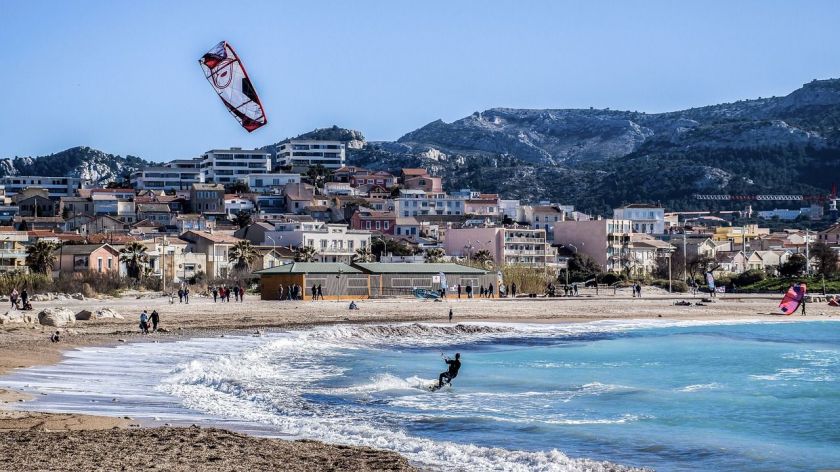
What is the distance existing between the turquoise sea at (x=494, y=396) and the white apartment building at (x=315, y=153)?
120m

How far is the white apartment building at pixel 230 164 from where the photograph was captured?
137750 mm

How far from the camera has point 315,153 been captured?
15375 cm

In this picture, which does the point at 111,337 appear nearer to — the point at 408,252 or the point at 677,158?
the point at 408,252

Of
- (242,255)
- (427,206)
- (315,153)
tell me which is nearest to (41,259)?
(242,255)

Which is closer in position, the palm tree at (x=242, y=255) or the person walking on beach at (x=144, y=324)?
the person walking on beach at (x=144, y=324)

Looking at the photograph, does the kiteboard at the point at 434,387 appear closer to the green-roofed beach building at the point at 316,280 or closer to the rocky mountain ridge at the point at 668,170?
the green-roofed beach building at the point at 316,280

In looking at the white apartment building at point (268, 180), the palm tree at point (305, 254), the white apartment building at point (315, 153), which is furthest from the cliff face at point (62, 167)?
the palm tree at point (305, 254)

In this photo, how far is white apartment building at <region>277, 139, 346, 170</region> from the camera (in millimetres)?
152962

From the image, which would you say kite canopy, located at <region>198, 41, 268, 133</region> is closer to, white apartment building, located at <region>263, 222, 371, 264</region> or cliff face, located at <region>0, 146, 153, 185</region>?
white apartment building, located at <region>263, 222, 371, 264</region>

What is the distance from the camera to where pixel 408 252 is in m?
82.2

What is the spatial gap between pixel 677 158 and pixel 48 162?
4256 inches

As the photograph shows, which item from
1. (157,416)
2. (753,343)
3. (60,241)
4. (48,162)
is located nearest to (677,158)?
(48,162)

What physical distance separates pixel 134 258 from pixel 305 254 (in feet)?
36.3

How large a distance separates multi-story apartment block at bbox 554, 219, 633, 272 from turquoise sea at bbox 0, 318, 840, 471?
2087 inches
